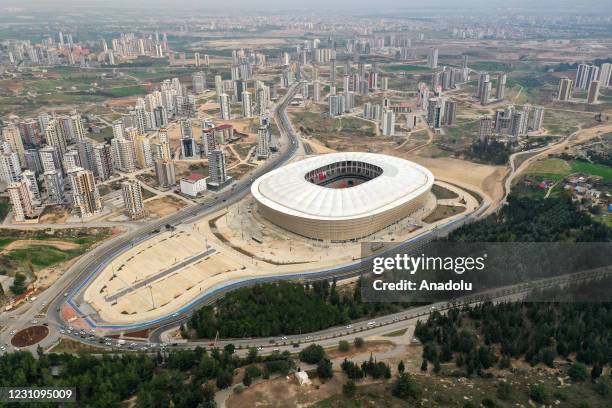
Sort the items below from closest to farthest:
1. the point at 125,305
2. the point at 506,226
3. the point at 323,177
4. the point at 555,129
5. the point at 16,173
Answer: the point at 125,305 → the point at 506,226 → the point at 323,177 → the point at 16,173 → the point at 555,129

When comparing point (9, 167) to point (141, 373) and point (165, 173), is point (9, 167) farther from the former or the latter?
point (141, 373)

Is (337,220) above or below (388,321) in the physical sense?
above

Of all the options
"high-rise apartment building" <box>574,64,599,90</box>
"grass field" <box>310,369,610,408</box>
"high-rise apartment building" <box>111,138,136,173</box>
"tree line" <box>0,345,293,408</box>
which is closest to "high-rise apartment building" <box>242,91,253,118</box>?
"high-rise apartment building" <box>111,138,136,173</box>

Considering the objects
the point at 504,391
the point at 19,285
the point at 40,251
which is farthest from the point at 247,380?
the point at 40,251

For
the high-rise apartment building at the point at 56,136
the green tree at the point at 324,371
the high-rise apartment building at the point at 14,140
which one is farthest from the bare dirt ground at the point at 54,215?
the green tree at the point at 324,371

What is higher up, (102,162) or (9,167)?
(9,167)

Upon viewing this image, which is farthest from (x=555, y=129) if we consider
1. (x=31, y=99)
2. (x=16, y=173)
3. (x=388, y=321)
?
(x=31, y=99)

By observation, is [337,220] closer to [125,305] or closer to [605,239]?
[125,305]
